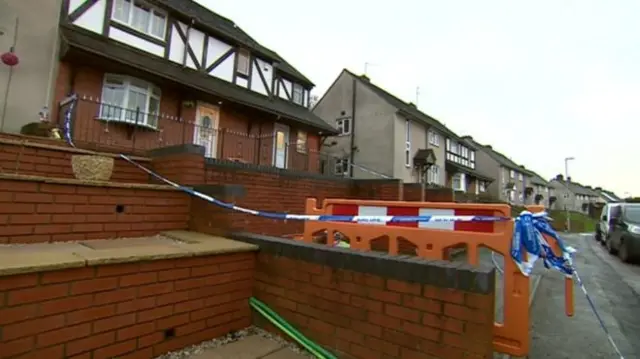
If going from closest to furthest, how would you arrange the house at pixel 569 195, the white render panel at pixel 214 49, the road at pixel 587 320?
the road at pixel 587 320 < the white render panel at pixel 214 49 < the house at pixel 569 195

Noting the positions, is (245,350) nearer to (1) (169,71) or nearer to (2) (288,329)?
(2) (288,329)

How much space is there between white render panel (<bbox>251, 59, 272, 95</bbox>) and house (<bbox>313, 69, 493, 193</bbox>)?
5.97 meters

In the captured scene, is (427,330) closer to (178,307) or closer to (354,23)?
(178,307)

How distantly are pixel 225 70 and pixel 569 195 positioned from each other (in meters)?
73.1

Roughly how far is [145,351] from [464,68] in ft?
43.3

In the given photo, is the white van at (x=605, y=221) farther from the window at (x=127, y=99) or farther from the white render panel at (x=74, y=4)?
the white render panel at (x=74, y=4)

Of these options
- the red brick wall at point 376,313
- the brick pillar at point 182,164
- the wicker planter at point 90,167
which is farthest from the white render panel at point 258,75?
the red brick wall at point 376,313

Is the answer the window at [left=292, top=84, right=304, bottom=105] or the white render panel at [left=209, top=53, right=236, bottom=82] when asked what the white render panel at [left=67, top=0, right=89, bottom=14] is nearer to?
the white render panel at [left=209, top=53, right=236, bottom=82]

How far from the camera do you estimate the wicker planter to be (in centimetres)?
325

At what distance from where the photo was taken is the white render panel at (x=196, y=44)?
447 inches

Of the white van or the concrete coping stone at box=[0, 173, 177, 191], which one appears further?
the white van

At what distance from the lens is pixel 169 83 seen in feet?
31.6

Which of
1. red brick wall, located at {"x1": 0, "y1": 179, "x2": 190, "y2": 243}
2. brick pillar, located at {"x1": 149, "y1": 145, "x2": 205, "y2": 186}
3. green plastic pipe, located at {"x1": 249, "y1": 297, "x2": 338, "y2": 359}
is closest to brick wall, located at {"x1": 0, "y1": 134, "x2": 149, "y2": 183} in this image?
brick pillar, located at {"x1": 149, "y1": 145, "x2": 205, "y2": 186}

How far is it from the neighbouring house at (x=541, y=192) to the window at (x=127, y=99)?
5438 cm
